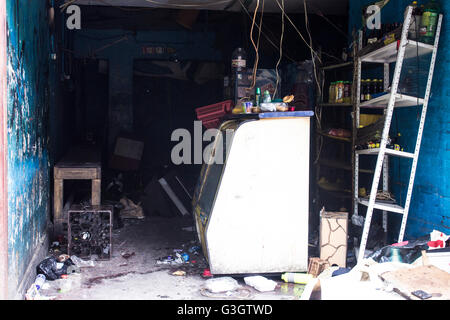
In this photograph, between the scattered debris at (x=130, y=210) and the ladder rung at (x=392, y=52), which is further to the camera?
the scattered debris at (x=130, y=210)

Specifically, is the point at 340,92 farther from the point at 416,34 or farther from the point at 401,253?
the point at 401,253

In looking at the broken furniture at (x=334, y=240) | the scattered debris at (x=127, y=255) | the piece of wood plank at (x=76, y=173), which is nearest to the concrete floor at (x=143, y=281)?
the scattered debris at (x=127, y=255)

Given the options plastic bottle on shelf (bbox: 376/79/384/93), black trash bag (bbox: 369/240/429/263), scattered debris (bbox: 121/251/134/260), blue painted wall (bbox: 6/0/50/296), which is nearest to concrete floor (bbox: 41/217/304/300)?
scattered debris (bbox: 121/251/134/260)

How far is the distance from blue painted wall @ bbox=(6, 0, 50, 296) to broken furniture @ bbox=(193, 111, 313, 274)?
5.60 feet

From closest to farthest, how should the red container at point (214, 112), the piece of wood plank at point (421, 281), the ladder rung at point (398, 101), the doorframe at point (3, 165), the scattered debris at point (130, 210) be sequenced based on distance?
the doorframe at point (3, 165) < the piece of wood plank at point (421, 281) < the ladder rung at point (398, 101) < the red container at point (214, 112) < the scattered debris at point (130, 210)

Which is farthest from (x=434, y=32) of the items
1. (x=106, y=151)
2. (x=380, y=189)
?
(x=106, y=151)

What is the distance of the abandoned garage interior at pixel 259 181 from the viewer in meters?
4.08

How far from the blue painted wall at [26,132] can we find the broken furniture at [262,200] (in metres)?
1.71

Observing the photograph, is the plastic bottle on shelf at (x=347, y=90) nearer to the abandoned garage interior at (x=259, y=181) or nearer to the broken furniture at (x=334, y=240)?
the abandoned garage interior at (x=259, y=181)

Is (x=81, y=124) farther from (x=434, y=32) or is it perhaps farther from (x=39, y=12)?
(x=434, y=32)

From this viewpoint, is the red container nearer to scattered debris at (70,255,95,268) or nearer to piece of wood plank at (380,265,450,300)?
scattered debris at (70,255,95,268)

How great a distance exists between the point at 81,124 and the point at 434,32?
7123mm

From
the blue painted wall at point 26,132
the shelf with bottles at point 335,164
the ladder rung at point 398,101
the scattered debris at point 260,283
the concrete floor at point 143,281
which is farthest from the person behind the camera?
the shelf with bottles at point 335,164

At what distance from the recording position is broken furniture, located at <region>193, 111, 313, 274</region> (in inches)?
184
